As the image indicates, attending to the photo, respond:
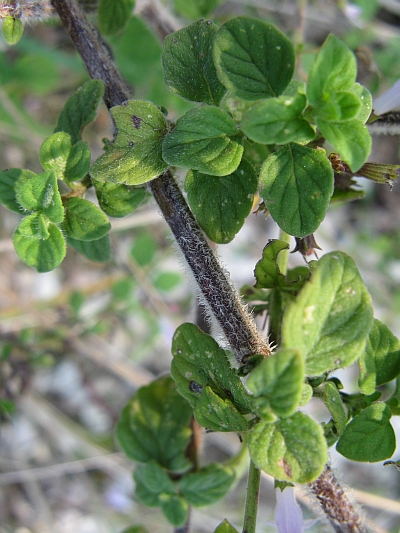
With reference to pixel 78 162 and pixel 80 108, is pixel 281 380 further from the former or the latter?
pixel 80 108

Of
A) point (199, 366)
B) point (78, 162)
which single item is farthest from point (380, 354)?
point (78, 162)

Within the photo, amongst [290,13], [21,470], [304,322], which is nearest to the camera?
[304,322]

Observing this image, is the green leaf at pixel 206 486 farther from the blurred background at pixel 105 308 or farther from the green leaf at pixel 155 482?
the blurred background at pixel 105 308

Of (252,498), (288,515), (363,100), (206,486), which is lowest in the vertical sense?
(206,486)

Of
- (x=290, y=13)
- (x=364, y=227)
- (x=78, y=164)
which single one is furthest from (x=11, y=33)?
(x=364, y=227)

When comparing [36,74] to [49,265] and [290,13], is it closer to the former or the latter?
[290,13]

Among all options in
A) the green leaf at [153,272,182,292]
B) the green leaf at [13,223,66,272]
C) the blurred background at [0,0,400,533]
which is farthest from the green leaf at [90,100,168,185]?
the green leaf at [153,272,182,292]
